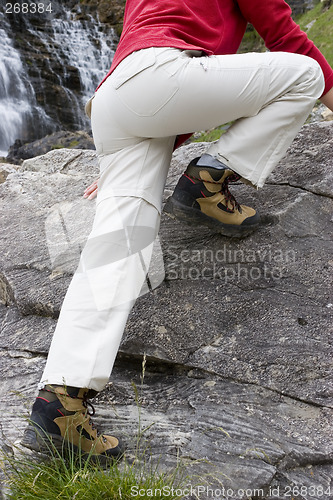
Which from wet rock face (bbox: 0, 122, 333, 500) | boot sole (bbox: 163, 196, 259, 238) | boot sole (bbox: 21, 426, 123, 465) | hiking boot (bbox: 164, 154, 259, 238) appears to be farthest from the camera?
boot sole (bbox: 163, 196, 259, 238)

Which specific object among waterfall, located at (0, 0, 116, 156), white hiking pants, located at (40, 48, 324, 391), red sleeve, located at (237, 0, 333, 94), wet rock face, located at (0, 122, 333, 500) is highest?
red sleeve, located at (237, 0, 333, 94)

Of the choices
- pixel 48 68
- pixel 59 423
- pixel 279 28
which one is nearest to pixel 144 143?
pixel 279 28

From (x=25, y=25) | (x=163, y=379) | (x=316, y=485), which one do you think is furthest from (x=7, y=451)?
(x=25, y=25)

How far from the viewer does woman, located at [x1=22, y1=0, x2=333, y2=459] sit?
83.3 inches

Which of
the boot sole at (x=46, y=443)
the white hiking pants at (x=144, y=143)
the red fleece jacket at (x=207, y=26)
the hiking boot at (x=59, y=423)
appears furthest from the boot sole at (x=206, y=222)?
the boot sole at (x=46, y=443)

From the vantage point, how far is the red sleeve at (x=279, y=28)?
2.66 metres

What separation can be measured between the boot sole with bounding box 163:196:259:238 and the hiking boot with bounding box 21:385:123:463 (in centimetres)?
128

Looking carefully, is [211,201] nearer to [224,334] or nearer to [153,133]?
[153,133]

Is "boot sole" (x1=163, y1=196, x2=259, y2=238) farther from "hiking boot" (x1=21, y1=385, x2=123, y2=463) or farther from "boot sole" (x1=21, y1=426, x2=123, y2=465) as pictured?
"boot sole" (x1=21, y1=426, x2=123, y2=465)

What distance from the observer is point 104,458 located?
219 cm

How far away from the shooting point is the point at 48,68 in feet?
46.8

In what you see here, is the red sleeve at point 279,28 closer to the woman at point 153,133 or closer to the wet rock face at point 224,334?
the woman at point 153,133

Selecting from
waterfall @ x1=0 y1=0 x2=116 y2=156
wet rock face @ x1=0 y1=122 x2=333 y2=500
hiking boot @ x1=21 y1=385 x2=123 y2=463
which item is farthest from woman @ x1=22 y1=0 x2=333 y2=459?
waterfall @ x1=0 y1=0 x2=116 y2=156

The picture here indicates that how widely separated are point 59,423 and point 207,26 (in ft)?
6.77
